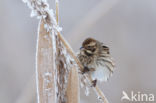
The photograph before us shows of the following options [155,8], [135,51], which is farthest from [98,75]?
[155,8]

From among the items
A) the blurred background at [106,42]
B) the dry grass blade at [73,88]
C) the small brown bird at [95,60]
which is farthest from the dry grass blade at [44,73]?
the blurred background at [106,42]

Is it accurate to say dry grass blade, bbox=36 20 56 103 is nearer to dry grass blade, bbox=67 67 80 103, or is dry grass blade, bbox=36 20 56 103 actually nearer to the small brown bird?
dry grass blade, bbox=67 67 80 103

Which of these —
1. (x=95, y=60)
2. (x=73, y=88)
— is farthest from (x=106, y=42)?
(x=73, y=88)

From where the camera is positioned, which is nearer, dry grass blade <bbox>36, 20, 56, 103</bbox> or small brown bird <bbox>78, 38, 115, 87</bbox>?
dry grass blade <bbox>36, 20, 56, 103</bbox>

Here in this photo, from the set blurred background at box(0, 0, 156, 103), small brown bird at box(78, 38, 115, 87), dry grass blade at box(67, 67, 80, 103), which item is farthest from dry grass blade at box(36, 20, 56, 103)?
blurred background at box(0, 0, 156, 103)

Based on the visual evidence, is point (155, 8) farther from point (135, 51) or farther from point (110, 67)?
point (110, 67)

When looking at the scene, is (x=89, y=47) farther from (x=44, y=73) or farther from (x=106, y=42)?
(x=106, y=42)

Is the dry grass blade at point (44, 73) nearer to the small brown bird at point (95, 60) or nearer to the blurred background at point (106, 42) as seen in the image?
the small brown bird at point (95, 60)
